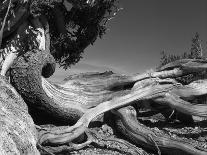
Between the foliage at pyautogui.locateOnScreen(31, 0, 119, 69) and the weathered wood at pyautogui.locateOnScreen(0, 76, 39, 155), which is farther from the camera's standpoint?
the foliage at pyautogui.locateOnScreen(31, 0, 119, 69)

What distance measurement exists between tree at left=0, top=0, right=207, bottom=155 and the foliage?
0.05 meters

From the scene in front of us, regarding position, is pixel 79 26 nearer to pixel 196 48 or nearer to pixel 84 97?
pixel 84 97

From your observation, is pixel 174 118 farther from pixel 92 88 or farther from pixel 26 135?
pixel 26 135

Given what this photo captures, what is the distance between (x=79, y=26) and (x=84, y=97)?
3.24m

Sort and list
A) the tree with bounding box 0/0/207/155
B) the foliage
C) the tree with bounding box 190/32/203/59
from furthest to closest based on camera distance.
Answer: the tree with bounding box 190/32/203/59 → the foliage → the tree with bounding box 0/0/207/155

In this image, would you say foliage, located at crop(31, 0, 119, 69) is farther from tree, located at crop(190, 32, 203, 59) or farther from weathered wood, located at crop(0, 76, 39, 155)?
tree, located at crop(190, 32, 203, 59)

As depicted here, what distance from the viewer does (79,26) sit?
12664 millimetres

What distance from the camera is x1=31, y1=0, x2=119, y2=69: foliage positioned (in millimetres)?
11566

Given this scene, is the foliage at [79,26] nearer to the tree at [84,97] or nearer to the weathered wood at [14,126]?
the tree at [84,97]

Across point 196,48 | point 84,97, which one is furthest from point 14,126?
point 196,48

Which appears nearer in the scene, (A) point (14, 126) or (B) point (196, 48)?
(A) point (14, 126)

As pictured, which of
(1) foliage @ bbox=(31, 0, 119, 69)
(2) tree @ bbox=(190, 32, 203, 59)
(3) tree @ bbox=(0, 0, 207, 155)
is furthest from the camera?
(2) tree @ bbox=(190, 32, 203, 59)

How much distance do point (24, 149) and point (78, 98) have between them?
12.3 feet

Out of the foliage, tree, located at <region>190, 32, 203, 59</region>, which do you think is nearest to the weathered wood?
the foliage
